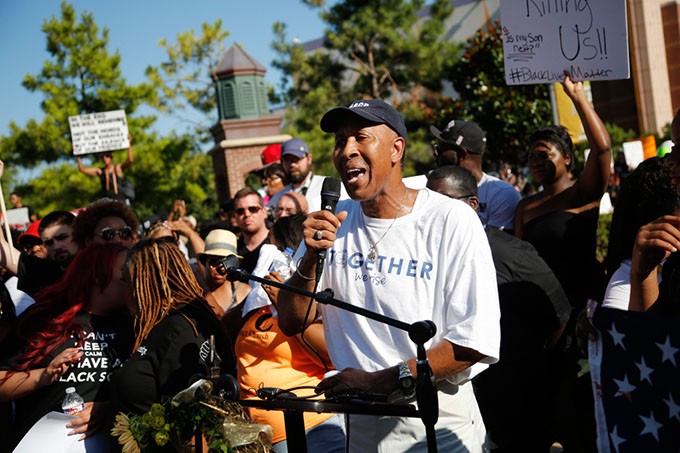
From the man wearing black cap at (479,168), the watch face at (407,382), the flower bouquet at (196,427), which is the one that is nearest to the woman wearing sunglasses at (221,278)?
the man wearing black cap at (479,168)

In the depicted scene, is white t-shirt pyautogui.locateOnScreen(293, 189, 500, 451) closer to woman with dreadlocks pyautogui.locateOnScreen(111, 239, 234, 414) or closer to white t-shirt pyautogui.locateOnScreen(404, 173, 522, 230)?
woman with dreadlocks pyautogui.locateOnScreen(111, 239, 234, 414)

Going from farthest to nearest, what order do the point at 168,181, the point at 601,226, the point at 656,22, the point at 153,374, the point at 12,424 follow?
the point at 656,22 < the point at 168,181 < the point at 601,226 < the point at 12,424 < the point at 153,374

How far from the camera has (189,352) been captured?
13.7ft

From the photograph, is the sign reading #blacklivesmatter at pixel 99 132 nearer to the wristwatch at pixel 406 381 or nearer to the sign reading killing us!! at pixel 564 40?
the sign reading killing us!! at pixel 564 40

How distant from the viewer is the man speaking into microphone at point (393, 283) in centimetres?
318

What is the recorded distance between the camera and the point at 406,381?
2.90 m

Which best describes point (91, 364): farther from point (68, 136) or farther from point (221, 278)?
point (68, 136)

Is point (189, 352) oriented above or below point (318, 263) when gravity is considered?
below

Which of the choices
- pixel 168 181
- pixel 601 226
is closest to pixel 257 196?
pixel 601 226

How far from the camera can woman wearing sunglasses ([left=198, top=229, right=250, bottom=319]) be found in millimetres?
5902

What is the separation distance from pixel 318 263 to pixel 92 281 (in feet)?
6.03

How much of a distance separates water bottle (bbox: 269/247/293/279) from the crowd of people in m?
0.03

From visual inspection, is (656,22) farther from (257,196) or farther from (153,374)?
(153,374)

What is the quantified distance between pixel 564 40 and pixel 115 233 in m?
3.45
